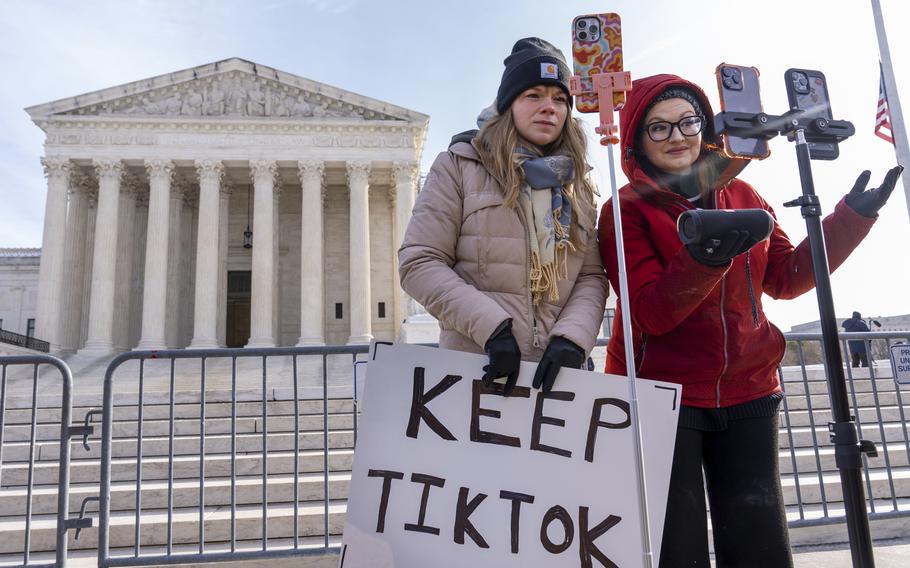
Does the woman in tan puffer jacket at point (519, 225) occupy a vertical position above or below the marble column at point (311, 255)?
below

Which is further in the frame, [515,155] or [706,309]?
[515,155]

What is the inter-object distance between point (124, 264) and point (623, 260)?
33446mm

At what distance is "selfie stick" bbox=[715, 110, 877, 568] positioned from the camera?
2227 millimetres

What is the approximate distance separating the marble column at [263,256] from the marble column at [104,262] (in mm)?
6413

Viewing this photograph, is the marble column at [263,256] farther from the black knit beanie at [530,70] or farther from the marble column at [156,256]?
the black knit beanie at [530,70]

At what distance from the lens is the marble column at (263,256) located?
28922mm

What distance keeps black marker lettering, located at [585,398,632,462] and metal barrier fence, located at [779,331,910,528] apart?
10.6ft

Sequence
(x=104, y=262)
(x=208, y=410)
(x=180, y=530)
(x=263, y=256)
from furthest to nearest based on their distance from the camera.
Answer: (x=263, y=256), (x=104, y=262), (x=208, y=410), (x=180, y=530)

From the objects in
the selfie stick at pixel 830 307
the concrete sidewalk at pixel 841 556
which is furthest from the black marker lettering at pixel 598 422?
the concrete sidewalk at pixel 841 556

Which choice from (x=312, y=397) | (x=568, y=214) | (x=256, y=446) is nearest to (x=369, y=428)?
(x=568, y=214)

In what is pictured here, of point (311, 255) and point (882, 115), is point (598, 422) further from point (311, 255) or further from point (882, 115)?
point (311, 255)

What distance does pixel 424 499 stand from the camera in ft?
7.67

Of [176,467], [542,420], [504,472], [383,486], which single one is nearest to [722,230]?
[542,420]

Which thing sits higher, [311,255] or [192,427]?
[311,255]
